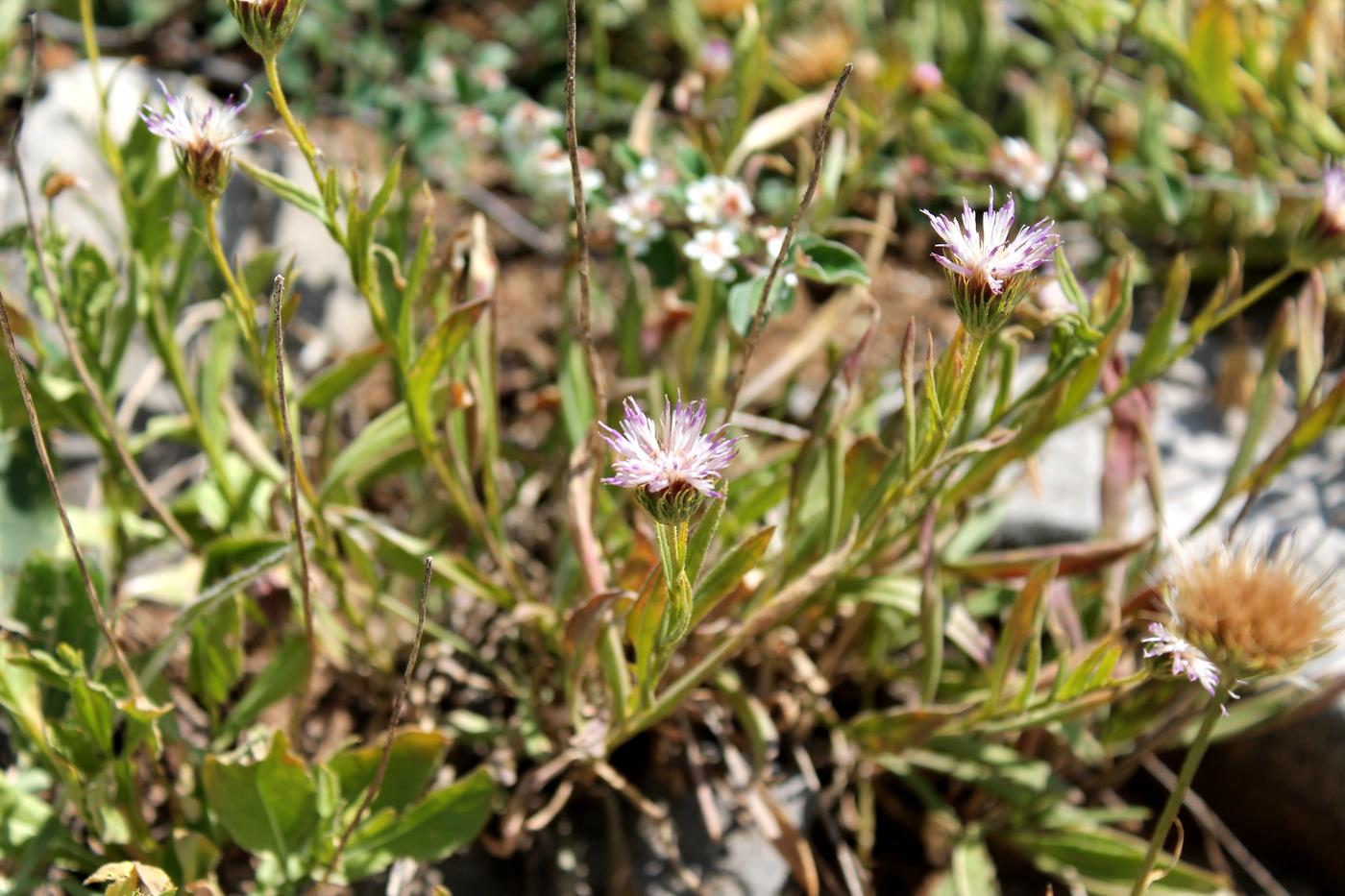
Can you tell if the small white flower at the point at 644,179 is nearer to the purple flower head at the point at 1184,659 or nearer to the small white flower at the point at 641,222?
the small white flower at the point at 641,222

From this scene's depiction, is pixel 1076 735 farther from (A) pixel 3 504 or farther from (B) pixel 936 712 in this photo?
(A) pixel 3 504

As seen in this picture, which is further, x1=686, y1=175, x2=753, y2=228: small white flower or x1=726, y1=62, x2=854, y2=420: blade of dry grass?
x1=686, y1=175, x2=753, y2=228: small white flower

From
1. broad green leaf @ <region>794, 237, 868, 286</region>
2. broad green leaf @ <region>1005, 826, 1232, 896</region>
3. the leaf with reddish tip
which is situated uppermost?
broad green leaf @ <region>794, 237, 868, 286</region>

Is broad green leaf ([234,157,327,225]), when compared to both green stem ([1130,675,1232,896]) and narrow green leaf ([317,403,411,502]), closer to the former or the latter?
narrow green leaf ([317,403,411,502])

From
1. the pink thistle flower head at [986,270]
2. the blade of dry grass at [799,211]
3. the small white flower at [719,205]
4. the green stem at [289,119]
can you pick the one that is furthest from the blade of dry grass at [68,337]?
the pink thistle flower head at [986,270]

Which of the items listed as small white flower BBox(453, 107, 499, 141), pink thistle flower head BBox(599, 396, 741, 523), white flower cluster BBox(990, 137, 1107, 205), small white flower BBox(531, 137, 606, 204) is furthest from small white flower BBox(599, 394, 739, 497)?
small white flower BBox(453, 107, 499, 141)

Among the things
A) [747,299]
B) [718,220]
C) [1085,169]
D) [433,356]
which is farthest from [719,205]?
[1085,169]

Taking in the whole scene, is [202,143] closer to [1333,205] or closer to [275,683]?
[275,683]

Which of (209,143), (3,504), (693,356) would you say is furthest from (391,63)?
(209,143)
